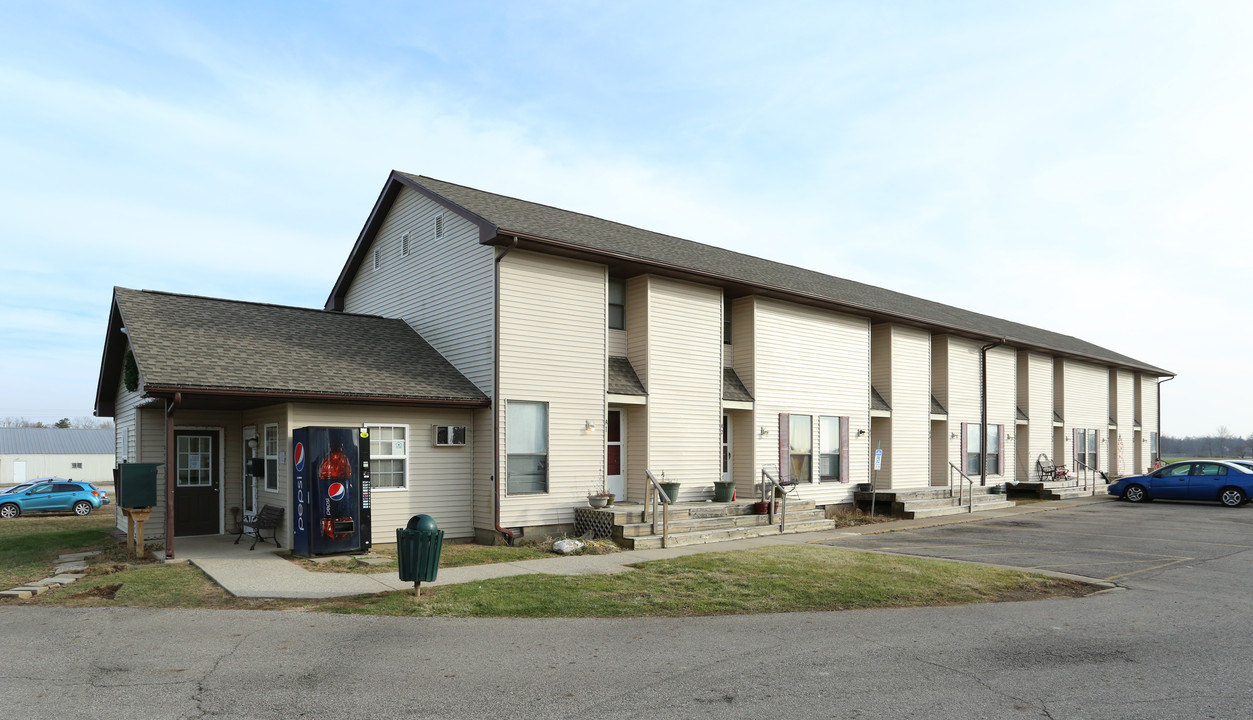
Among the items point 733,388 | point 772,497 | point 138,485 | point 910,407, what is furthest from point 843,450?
point 138,485

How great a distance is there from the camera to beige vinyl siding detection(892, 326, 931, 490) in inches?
938

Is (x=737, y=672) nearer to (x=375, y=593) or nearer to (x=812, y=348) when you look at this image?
(x=375, y=593)

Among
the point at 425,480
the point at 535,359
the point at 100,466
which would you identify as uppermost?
the point at 535,359

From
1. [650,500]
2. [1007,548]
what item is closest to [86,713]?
[650,500]

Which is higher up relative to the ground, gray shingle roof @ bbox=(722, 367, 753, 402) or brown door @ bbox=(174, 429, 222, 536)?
gray shingle roof @ bbox=(722, 367, 753, 402)

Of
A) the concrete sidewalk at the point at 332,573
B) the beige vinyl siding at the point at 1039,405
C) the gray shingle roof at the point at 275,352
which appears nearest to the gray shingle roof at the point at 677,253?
the beige vinyl siding at the point at 1039,405

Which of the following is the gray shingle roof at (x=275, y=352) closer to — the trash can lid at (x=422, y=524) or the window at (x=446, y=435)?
the window at (x=446, y=435)

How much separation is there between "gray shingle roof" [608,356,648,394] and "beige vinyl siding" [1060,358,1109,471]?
22.8 metres

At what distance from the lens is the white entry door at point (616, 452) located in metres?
17.5

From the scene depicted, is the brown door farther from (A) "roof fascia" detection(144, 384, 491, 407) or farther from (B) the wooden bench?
(B) the wooden bench

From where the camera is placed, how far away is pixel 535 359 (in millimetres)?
15781

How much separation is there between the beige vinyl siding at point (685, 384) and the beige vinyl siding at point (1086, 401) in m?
20.8

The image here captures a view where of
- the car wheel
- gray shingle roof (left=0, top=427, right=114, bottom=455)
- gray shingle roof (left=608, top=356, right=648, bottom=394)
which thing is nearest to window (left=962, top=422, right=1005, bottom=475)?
the car wheel

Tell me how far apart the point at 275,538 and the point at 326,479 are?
2.37m
